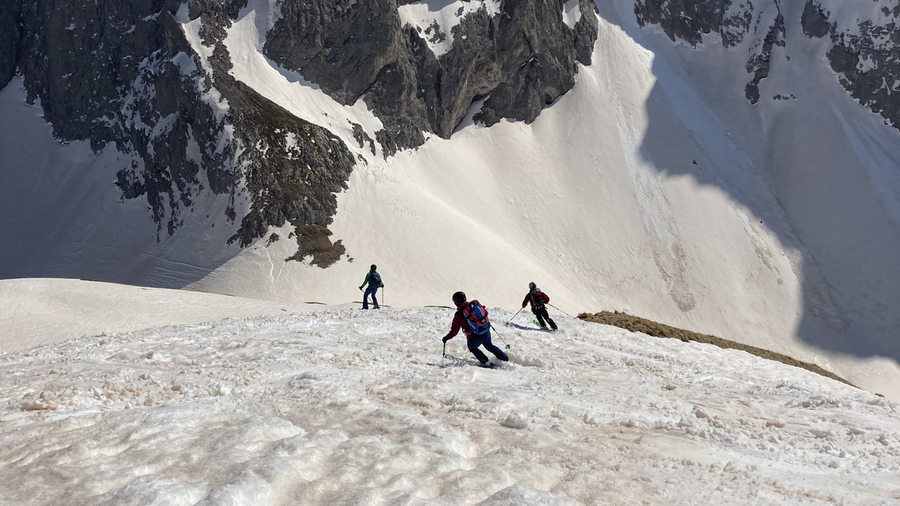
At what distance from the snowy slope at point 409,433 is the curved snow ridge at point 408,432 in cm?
3

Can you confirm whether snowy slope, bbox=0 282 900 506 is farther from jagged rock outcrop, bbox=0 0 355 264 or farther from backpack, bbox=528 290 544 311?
jagged rock outcrop, bbox=0 0 355 264

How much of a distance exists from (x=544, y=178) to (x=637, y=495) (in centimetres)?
6227

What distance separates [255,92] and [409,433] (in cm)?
5236

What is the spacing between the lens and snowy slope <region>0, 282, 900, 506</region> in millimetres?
Answer: 5590

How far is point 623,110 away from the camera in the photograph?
7244 centimetres

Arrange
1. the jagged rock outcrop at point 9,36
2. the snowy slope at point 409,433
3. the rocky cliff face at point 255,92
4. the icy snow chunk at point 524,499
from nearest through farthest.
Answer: the icy snow chunk at point 524,499
the snowy slope at point 409,433
the rocky cliff face at point 255,92
the jagged rock outcrop at point 9,36

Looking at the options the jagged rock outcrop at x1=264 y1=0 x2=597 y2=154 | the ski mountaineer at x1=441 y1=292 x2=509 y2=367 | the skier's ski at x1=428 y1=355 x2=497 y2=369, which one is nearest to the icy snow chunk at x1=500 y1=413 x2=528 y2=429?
the skier's ski at x1=428 y1=355 x2=497 y2=369

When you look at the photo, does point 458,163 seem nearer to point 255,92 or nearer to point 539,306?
point 255,92

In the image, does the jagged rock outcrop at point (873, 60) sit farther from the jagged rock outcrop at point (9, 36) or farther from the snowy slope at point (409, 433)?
the jagged rock outcrop at point (9, 36)

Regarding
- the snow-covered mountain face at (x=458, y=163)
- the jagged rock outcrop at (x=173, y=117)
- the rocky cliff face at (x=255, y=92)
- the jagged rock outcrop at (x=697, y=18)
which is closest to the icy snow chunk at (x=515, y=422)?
the snow-covered mountain face at (x=458, y=163)

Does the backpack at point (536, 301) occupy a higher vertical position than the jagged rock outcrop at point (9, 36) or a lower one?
lower

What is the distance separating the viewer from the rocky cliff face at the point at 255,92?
49781mm

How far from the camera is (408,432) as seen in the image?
708cm

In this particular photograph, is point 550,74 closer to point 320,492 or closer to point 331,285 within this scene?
point 331,285
